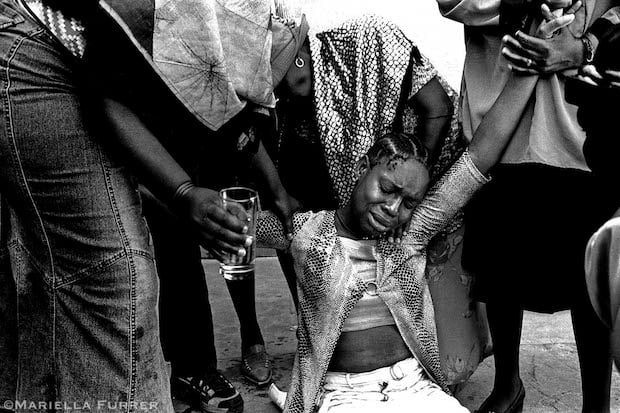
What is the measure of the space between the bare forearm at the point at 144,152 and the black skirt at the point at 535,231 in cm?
114

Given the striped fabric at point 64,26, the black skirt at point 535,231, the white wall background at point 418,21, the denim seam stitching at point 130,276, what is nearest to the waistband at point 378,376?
the black skirt at point 535,231

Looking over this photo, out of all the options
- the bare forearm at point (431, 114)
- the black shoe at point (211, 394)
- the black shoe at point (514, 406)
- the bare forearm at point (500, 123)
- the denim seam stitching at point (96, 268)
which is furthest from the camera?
the black shoe at point (211, 394)

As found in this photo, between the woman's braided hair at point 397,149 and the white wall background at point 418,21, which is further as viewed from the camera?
the white wall background at point 418,21

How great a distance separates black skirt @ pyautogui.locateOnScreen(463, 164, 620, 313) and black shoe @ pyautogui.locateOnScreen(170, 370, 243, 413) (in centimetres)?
99

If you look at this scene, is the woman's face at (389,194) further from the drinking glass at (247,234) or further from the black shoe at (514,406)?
the black shoe at (514,406)

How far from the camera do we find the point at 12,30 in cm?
211

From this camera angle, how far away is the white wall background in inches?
188

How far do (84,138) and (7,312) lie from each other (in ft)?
2.33

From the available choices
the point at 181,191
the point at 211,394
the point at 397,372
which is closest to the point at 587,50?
the point at 397,372

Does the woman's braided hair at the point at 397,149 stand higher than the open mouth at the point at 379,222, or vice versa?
the woman's braided hair at the point at 397,149

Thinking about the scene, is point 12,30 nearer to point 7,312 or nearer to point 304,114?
point 7,312

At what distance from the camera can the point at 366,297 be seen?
2.76 meters

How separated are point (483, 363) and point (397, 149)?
1.27 meters

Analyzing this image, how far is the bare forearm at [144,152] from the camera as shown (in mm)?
2113
